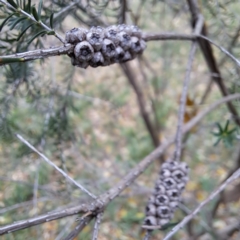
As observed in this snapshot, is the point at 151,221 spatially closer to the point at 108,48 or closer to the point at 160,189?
the point at 160,189

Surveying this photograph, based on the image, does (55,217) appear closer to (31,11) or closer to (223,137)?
(31,11)

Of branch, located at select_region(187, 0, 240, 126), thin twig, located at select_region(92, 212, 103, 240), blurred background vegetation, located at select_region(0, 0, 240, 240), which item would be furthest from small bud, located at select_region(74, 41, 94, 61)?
branch, located at select_region(187, 0, 240, 126)

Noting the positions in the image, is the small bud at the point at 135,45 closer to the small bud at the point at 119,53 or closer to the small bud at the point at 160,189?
the small bud at the point at 119,53

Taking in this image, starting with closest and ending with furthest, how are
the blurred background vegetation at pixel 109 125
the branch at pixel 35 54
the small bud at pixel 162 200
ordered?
1. the branch at pixel 35 54
2. the small bud at pixel 162 200
3. the blurred background vegetation at pixel 109 125

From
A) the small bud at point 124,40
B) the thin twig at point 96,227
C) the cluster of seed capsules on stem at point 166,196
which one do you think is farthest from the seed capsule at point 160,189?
the small bud at point 124,40

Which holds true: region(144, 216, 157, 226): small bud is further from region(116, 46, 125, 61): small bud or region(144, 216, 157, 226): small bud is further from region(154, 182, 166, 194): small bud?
region(116, 46, 125, 61): small bud

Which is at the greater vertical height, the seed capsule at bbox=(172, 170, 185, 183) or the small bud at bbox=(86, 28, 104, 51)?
the small bud at bbox=(86, 28, 104, 51)

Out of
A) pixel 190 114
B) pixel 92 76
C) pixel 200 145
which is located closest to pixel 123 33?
pixel 190 114
